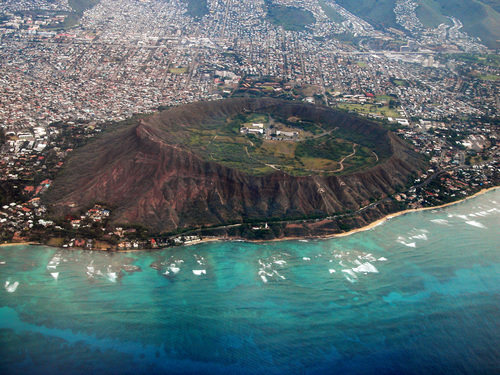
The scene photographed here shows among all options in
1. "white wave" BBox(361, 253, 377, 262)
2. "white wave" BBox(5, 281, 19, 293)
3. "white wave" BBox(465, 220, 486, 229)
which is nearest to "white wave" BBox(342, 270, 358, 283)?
"white wave" BBox(361, 253, 377, 262)

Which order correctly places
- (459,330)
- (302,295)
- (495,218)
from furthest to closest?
1. (495,218)
2. (302,295)
3. (459,330)

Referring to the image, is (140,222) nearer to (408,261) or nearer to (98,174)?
(98,174)

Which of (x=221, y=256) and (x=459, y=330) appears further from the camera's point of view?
(x=221, y=256)

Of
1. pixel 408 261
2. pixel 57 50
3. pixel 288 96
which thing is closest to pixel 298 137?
pixel 288 96

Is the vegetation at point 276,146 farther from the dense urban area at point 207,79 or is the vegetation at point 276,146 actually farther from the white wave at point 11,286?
the white wave at point 11,286

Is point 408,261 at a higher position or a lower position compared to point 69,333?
higher

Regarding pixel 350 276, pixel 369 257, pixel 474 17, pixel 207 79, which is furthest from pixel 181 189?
pixel 474 17
